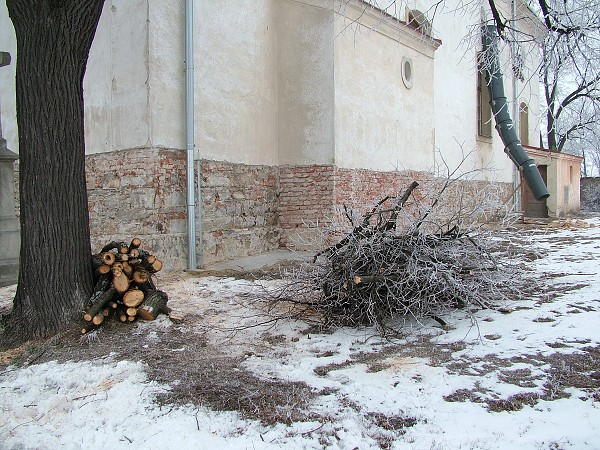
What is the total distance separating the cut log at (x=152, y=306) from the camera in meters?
5.04

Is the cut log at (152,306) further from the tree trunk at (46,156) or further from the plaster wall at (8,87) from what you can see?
the plaster wall at (8,87)

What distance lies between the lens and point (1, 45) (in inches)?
385

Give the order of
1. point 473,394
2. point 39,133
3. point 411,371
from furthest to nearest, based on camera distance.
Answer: point 39,133 < point 411,371 < point 473,394

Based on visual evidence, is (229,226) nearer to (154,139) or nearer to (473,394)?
(154,139)

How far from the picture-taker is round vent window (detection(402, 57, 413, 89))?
1129 centimetres

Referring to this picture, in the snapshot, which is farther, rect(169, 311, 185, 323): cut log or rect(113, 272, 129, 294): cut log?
rect(169, 311, 185, 323): cut log

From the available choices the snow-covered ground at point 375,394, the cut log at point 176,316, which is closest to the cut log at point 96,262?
the snow-covered ground at point 375,394

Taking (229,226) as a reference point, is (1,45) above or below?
above

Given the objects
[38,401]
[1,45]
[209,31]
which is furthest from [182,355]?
[1,45]

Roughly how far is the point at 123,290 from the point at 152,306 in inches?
12.4

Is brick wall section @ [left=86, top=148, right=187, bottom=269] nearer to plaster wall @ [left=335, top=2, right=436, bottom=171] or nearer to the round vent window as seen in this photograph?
plaster wall @ [left=335, top=2, right=436, bottom=171]

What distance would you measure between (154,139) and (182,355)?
415cm

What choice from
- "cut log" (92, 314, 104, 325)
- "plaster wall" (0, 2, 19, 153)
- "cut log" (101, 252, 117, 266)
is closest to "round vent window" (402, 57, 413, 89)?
"plaster wall" (0, 2, 19, 153)

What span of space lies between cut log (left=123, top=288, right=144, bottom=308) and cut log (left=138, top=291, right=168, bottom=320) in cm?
6
